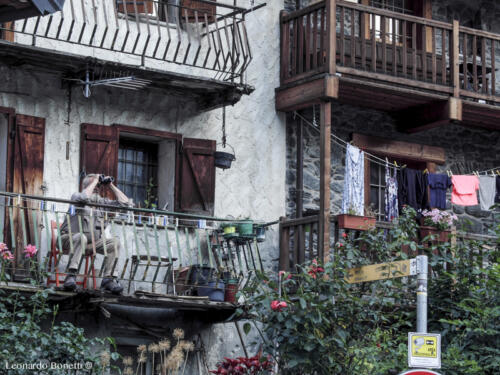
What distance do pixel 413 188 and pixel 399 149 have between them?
86cm

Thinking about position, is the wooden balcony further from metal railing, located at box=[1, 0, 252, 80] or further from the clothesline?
metal railing, located at box=[1, 0, 252, 80]

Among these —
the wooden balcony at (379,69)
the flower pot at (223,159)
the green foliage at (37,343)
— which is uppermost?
the wooden balcony at (379,69)

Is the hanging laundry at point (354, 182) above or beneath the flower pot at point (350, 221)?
above

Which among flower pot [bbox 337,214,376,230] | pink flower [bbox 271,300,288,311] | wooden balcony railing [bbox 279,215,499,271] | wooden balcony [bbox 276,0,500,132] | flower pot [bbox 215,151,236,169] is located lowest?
pink flower [bbox 271,300,288,311]

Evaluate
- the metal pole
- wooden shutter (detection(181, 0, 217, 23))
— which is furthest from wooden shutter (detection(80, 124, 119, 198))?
the metal pole

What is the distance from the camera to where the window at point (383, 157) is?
53.8 ft

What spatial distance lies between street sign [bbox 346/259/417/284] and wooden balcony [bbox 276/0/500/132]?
4.28 metres

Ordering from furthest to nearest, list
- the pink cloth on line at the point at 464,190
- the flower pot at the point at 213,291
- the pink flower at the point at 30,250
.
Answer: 1. the pink cloth on line at the point at 464,190
2. the flower pot at the point at 213,291
3. the pink flower at the point at 30,250

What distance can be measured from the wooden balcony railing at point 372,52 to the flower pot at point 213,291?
3.03m

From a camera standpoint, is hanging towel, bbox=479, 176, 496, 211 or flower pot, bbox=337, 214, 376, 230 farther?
hanging towel, bbox=479, 176, 496, 211

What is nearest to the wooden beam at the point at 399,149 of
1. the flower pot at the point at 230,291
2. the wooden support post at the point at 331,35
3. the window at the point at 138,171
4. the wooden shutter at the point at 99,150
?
the wooden support post at the point at 331,35

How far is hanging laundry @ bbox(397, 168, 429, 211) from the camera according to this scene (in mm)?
15977

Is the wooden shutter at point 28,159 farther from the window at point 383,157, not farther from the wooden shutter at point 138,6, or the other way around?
the window at point 383,157

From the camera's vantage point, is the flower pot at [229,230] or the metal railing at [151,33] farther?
the flower pot at [229,230]
